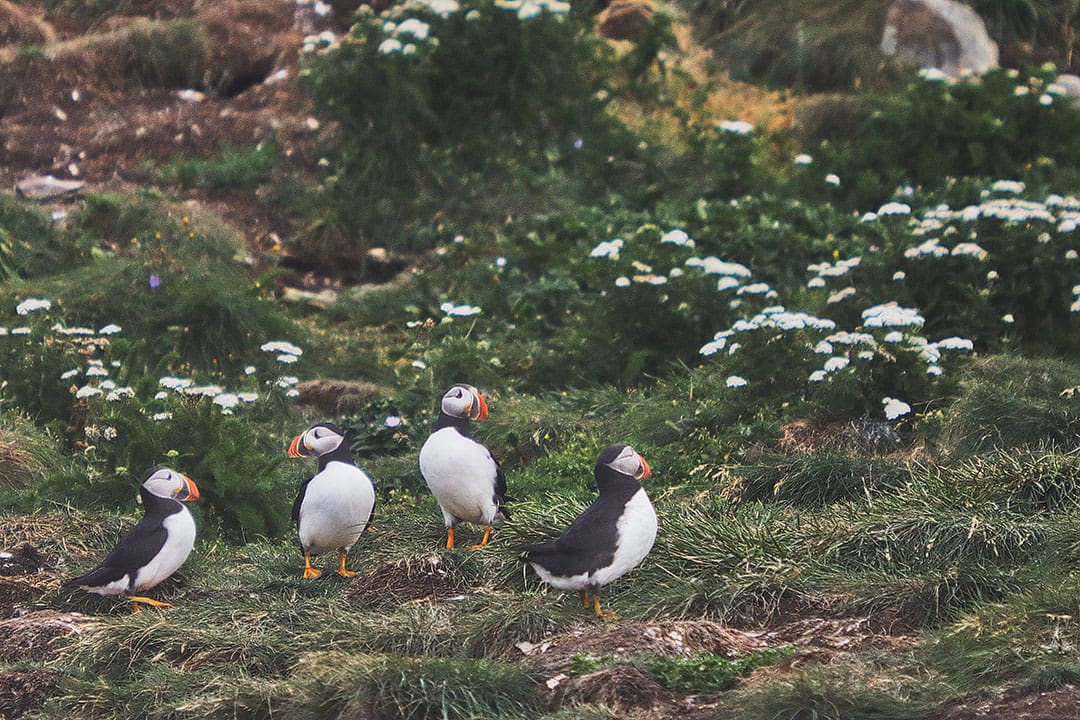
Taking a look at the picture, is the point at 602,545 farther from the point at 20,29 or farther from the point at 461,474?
the point at 20,29

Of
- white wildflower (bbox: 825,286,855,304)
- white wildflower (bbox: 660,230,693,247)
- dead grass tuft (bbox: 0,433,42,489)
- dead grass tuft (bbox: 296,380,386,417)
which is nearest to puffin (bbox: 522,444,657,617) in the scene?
dead grass tuft (bbox: 0,433,42,489)

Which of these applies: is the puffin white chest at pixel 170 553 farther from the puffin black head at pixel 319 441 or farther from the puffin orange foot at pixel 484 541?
the puffin orange foot at pixel 484 541

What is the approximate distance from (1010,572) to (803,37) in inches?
371

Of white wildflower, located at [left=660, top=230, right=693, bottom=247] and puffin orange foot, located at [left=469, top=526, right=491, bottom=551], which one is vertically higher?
puffin orange foot, located at [left=469, top=526, right=491, bottom=551]

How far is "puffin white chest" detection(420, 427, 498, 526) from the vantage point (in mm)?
6461

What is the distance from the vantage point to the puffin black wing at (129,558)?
20.3ft

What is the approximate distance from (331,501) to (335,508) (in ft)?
0.11

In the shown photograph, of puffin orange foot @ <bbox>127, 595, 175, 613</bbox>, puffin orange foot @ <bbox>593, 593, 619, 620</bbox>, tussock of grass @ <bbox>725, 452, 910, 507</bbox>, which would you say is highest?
puffin orange foot @ <bbox>593, 593, 619, 620</bbox>

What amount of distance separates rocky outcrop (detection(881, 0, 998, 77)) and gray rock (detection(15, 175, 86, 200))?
7.18 m

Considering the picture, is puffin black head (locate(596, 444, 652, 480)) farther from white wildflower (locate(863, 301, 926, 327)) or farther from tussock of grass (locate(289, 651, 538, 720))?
white wildflower (locate(863, 301, 926, 327))

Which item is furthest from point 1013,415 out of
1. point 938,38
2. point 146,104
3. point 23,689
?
point 146,104

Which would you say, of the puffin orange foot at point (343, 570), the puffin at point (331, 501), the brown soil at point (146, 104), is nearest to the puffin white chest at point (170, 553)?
the puffin at point (331, 501)

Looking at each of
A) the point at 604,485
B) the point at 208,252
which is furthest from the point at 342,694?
the point at 208,252

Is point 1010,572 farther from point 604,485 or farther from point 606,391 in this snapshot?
point 606,391
